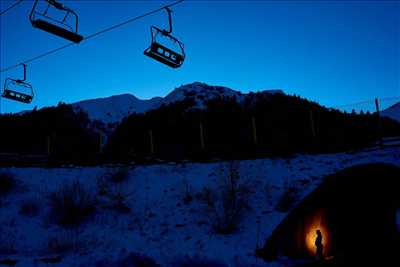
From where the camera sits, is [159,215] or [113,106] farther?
[113,106]

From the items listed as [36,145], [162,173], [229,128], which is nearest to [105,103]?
[36,145]

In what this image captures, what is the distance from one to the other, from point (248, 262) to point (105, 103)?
8509 cm

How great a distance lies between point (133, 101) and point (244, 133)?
236 ft

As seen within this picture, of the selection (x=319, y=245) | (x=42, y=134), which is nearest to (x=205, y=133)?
(x=42, y=134)

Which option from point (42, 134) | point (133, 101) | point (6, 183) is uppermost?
point (133, 101)

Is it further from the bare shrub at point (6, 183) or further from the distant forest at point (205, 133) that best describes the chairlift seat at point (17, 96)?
the distant forest at point (205, 133)

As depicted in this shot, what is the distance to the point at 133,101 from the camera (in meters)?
94.6

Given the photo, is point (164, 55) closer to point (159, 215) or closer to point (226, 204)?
point (226, 204)

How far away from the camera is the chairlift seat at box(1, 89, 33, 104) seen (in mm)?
14203

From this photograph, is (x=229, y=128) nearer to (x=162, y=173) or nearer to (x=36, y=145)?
(x=162, y=173)

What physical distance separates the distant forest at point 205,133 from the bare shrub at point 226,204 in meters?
5.56

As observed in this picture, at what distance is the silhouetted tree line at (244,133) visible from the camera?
20.2m

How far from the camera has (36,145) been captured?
117 ft

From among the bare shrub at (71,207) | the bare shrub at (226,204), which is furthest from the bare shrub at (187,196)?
the bare shrub at (71,207)
